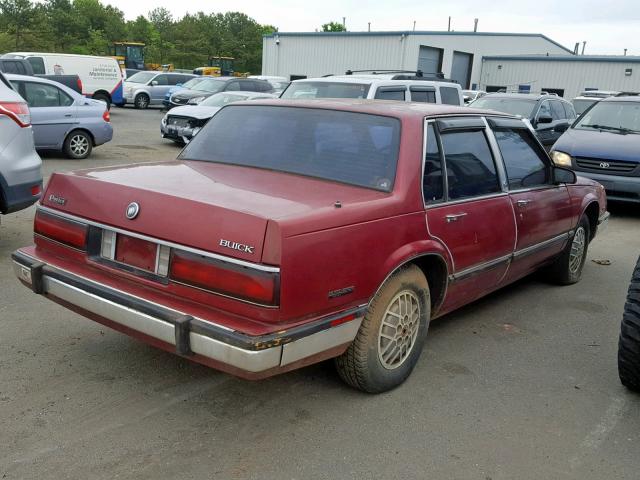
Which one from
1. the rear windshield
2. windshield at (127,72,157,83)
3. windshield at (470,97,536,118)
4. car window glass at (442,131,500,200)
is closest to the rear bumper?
the rear windshield

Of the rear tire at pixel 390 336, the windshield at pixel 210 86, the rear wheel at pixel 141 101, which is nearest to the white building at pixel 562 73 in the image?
the windshield at pixel 210 86

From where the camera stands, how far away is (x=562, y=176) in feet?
17.1

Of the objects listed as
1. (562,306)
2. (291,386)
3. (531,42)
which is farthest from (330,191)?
(531,42)

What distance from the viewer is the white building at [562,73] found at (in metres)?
34.6

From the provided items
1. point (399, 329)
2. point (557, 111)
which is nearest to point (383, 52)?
point (557, 111)

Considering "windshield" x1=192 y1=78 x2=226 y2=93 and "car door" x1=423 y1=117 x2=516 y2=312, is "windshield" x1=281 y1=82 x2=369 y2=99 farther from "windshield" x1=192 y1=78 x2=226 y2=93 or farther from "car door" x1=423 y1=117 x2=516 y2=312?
"windshield" x1=192 y1=78 x2=226 y2=93

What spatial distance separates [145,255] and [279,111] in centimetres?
152

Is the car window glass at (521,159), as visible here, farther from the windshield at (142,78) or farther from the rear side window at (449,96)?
the windshield at (142,78)

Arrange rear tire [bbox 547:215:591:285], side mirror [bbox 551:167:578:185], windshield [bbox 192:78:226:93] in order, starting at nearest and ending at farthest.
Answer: side mirror [bbox 551:167:578:185] < rear tire [bbox 547:215:591:285] < windshield [bbox 192:78:226:93]

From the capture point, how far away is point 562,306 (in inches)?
214

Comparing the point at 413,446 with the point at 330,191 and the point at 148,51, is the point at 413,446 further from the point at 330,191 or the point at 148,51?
the point at 148,51

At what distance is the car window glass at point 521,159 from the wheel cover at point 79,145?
9666mm

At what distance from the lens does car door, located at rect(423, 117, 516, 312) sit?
3791mm

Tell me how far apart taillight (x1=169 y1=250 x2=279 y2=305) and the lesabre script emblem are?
8 centimetres
